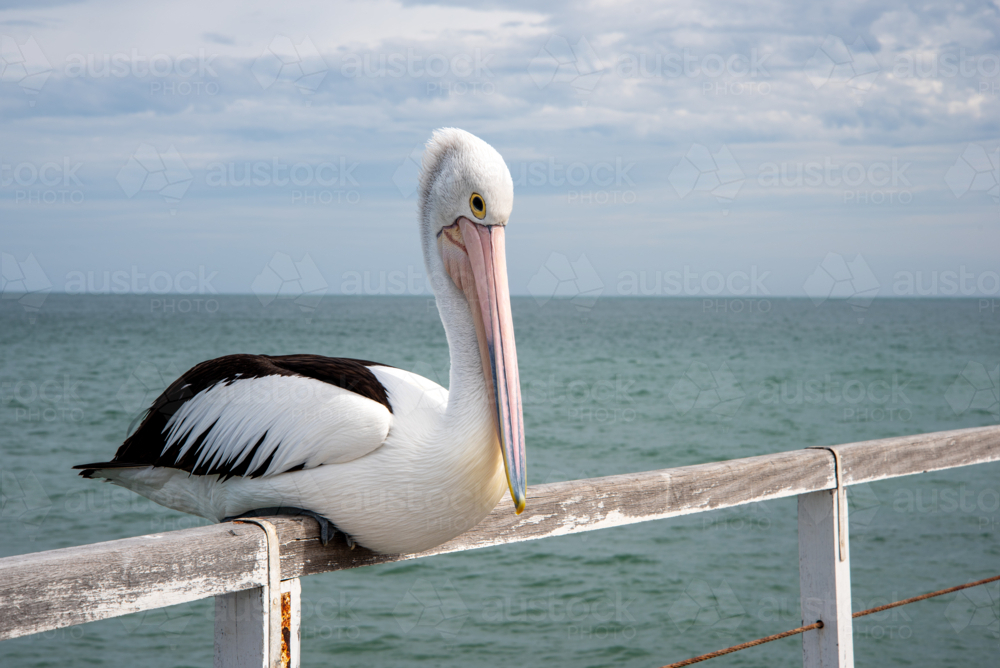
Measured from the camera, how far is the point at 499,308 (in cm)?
180

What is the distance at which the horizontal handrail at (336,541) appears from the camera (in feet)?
3.76

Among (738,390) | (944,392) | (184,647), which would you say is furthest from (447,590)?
(944,392)

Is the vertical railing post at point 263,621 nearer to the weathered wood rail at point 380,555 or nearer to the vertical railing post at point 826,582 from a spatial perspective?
the weathered wood rail at point 380,555

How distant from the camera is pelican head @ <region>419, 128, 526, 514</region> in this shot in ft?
5.77

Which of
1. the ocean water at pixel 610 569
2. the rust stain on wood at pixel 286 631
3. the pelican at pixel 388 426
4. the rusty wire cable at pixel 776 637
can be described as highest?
the pelican at pixel 388 426

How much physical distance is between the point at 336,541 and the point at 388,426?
0.25 meters

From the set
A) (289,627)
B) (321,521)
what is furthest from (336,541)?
(289,627)

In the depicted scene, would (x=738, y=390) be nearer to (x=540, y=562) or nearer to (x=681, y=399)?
(x=681, y=399)

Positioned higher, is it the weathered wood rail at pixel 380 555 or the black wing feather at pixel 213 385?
the black wing feather at pixel 213 385

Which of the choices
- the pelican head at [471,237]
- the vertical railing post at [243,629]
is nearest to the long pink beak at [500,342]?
the pelican head at [471,237]

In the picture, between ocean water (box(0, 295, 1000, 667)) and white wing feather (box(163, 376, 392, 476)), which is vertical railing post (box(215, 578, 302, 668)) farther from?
ocean water (box(0, 295, 1000, 667))

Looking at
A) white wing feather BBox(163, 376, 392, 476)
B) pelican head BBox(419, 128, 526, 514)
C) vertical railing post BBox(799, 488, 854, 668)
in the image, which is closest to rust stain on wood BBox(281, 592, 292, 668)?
white wing feather BBox(163, 376, 392, 476)

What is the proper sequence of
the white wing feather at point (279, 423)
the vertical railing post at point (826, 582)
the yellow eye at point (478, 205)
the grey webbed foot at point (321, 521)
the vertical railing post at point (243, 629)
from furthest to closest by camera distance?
the vertical railing post at point (826, 582) < the yellow eye at point (478, 205) < the white wing feather at point (279, 423) < the grey webbed foot at point (321, 521) < the vertical railing post at point (243, 629)

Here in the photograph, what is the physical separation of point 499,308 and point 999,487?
38.5 feet
